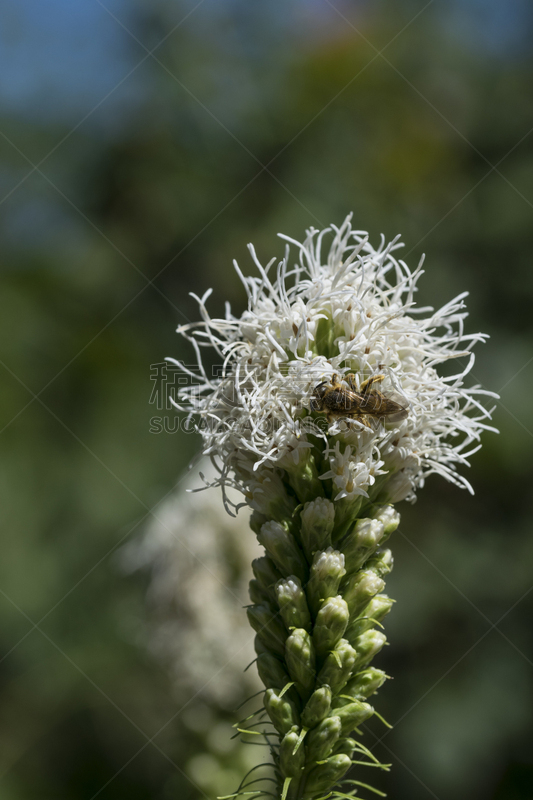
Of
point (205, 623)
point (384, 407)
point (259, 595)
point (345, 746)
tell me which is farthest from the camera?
point (205, 623)

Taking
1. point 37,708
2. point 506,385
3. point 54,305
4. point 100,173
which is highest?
point 506,385

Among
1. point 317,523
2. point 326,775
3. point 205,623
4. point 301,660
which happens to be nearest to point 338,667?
point 301,660

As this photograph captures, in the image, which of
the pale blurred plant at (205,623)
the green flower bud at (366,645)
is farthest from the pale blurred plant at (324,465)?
the pale blurred plant at (205,623)

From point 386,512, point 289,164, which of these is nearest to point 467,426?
point 386,512

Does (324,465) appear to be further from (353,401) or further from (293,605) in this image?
(293,605)

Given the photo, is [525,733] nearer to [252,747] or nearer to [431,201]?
[252,747]
